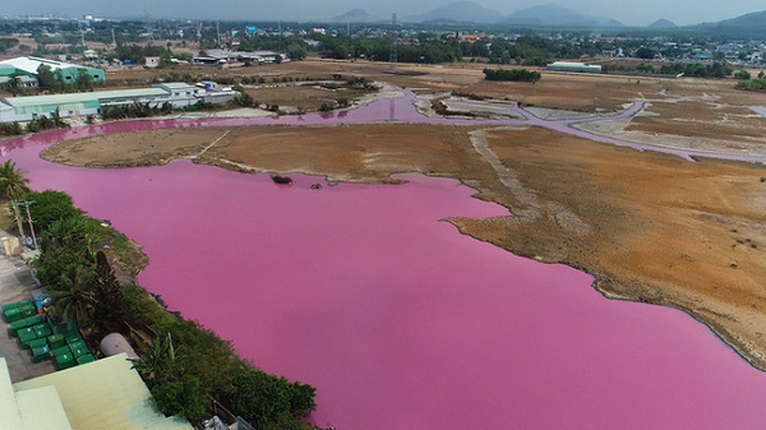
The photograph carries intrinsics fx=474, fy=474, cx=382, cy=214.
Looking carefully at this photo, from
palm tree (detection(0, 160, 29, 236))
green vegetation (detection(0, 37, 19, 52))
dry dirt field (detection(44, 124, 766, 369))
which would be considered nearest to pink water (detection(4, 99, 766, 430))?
dry dirt field (detection(44, 124, 766, 369))

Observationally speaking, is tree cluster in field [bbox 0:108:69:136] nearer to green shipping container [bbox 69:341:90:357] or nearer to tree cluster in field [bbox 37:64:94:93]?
tree cluster in field [bbox 37:64:94:93]

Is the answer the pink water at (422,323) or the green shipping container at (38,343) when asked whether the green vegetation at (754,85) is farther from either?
the green shipping container at (38,343)

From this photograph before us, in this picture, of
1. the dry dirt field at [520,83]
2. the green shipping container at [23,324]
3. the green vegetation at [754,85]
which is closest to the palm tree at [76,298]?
the green shipping container at [23,324]

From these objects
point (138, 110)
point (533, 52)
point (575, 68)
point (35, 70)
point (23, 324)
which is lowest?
point (23, 324)

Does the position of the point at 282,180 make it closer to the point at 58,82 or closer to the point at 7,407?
the point at 7,407

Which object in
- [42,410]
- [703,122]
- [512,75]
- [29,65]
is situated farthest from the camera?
Result: [512,75]

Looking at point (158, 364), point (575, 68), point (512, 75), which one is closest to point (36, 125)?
point (158, 364)

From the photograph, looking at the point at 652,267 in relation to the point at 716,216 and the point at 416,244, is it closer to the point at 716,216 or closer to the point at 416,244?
the point at 716,216
